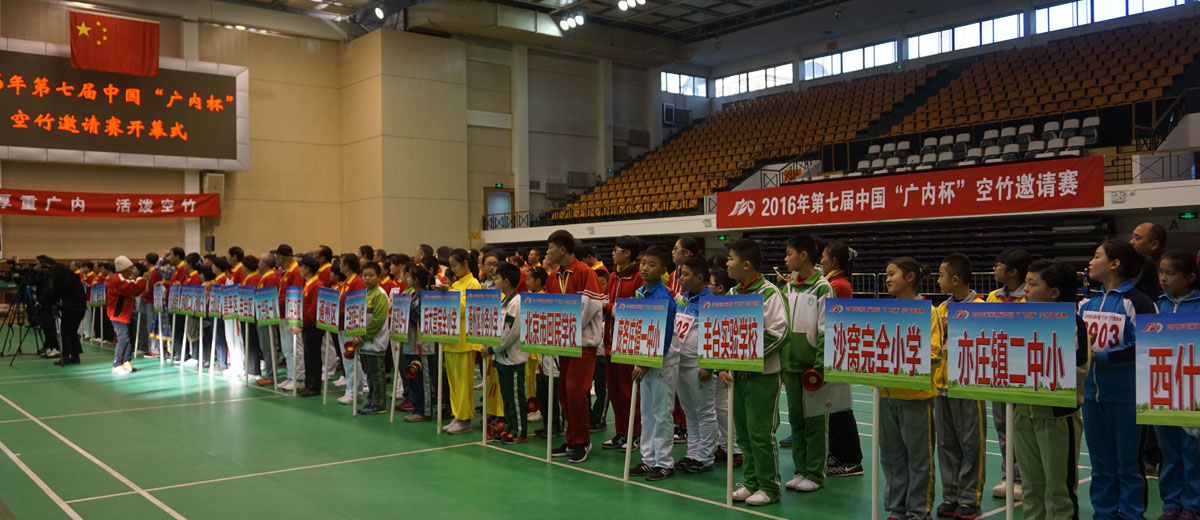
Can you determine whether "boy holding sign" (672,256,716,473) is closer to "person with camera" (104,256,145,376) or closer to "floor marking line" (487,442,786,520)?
"floor marking line" (487,442,786,520)

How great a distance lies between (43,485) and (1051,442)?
6423mm

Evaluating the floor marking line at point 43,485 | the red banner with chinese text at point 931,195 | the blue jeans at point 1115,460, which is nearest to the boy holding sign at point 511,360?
the floor marking line at point 43,485

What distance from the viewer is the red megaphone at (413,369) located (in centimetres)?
819

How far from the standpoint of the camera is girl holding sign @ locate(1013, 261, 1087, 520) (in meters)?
4.06

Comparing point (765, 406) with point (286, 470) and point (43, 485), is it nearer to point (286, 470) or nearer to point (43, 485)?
point (286, 470)

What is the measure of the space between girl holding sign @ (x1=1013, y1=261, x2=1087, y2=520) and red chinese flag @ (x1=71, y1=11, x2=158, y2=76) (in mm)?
22789

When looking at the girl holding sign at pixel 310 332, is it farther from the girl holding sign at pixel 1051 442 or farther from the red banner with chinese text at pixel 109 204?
the red banner with chinese text at pixel 109 204

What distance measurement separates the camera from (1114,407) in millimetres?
4324

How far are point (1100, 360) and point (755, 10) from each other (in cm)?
2434

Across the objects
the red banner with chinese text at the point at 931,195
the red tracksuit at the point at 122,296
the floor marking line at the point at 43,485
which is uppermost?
the red banner with chinese text at the point at 931,195

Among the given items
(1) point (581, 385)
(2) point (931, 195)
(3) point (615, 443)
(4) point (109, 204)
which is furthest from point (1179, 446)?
(4) point (109, 204)

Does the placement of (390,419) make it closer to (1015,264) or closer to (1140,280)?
(1015,264)

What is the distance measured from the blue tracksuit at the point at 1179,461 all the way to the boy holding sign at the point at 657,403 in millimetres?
2935

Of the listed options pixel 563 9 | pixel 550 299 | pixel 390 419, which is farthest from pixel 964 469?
pixel 563 9
